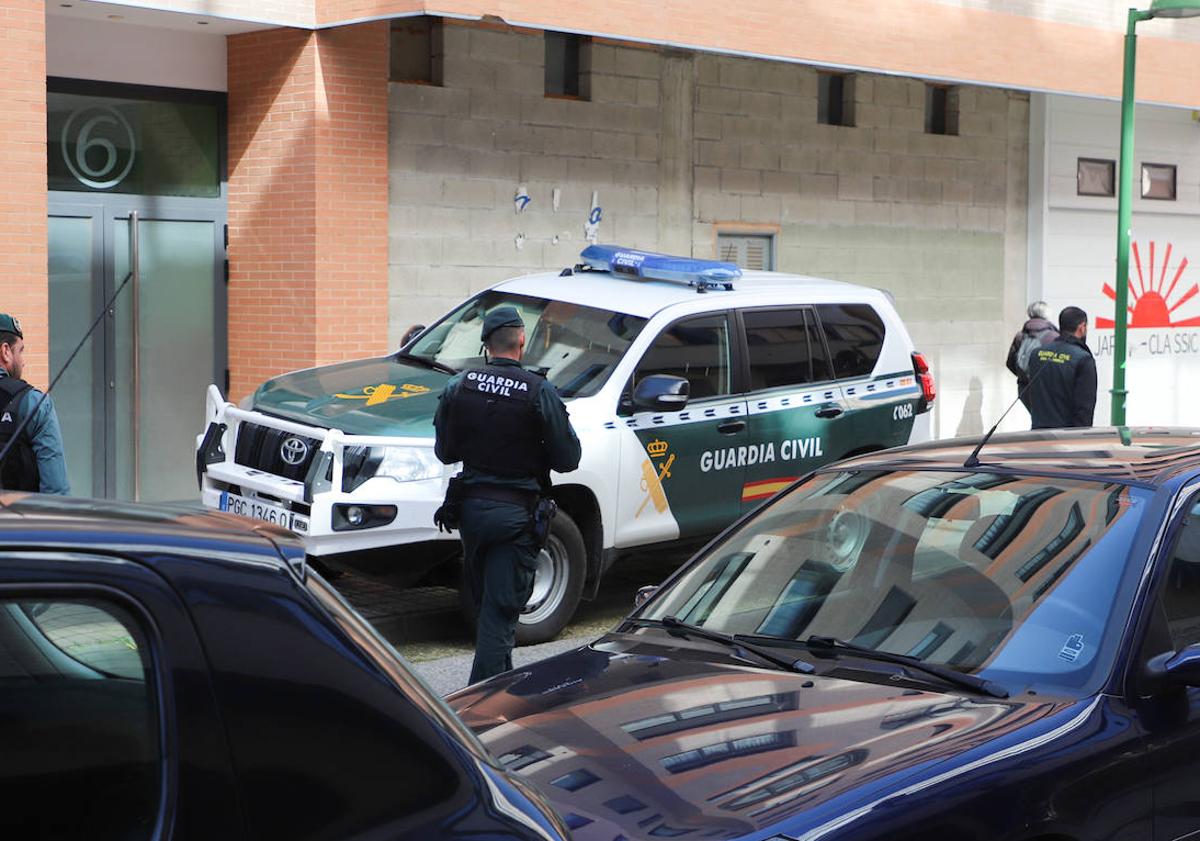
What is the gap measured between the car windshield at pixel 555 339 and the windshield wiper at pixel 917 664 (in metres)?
4.89

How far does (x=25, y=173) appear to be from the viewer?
11.3 metres

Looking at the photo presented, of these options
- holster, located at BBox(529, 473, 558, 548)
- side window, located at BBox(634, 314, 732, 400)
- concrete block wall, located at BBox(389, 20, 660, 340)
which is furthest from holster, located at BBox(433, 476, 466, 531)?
concrete block wall, located at BBox(389, 20, 660, 340)

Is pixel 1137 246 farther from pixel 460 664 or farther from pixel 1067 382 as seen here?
pixel 460 664

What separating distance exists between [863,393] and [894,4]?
7.25 m

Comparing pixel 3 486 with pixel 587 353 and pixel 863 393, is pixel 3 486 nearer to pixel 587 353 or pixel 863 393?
pixel 587 353

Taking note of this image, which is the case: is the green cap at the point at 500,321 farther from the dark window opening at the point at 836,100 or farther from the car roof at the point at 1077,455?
the dark window opening at the point at 836,100

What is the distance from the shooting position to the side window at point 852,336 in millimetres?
10438

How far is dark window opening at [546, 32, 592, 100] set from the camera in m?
15.0

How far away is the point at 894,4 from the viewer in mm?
16312

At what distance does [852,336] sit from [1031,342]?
4.34m

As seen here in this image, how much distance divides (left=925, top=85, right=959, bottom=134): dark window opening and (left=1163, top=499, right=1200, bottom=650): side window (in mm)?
15492

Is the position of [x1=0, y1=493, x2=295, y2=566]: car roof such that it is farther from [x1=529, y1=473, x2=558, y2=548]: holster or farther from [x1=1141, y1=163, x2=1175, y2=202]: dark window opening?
[x1=1141, y1=163, x2=1175, y2=202]: dark window opening

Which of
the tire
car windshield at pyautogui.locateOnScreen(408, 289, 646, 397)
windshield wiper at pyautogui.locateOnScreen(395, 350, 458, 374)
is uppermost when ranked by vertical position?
car windshield at pyautogui.locateOnScreen(408, 289, 646, 397)

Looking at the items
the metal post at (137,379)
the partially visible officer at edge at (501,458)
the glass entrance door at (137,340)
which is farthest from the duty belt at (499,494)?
the metal post at (137,379)
